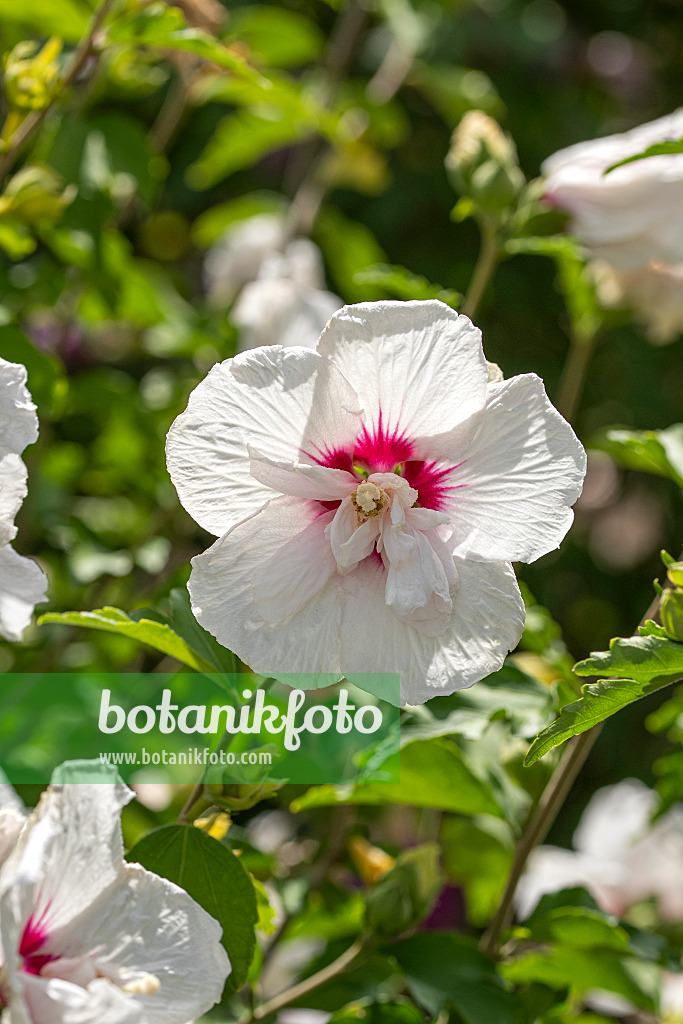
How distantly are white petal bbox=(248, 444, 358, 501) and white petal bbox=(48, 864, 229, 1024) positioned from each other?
0.19m

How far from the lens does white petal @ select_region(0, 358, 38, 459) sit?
47cm

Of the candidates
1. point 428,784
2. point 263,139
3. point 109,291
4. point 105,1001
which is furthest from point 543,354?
point 105,1001

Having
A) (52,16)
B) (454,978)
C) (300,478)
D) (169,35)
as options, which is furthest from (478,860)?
(52,16)

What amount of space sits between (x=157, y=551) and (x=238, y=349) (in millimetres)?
216

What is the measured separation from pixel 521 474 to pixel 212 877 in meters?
0.25

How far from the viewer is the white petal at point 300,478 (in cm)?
48

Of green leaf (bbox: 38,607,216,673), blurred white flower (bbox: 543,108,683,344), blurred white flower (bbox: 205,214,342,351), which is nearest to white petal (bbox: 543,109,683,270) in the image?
blurred white flower (bbox: 543,108,683,344)

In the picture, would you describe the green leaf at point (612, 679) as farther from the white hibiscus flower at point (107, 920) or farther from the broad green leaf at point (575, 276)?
the broad green leaf at point (575, 276)

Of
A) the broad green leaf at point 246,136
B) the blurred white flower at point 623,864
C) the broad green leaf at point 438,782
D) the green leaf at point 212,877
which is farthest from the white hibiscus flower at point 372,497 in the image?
the broad green leaf at point 246,136

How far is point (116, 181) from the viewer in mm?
878

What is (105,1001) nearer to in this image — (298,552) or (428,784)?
(298,552)

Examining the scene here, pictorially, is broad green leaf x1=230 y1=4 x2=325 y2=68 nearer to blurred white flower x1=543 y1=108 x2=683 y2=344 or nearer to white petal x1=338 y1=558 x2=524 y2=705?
blurred white flower x1=543 y1=108 x2=683 y2=344

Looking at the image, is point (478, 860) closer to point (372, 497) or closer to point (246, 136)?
point (372, 497)

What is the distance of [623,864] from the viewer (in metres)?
1.05
